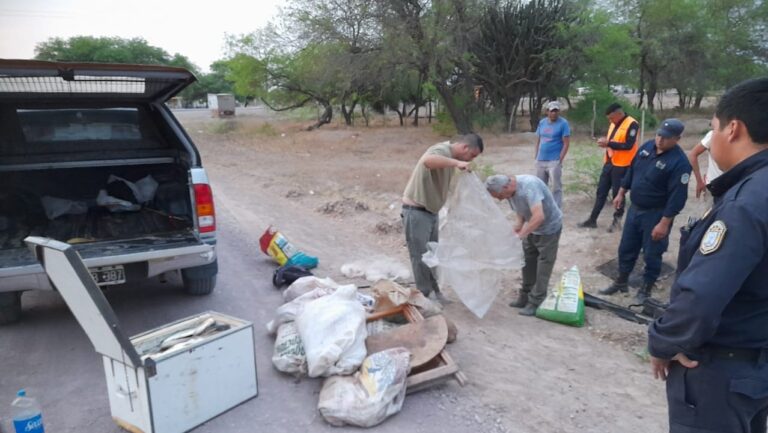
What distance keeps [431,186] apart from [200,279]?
7.18 feet

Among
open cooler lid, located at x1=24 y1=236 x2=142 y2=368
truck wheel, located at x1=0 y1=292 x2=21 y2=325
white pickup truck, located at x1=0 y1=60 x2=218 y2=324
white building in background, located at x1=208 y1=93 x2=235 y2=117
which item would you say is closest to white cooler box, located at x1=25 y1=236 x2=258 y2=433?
open cooler lid, located at x1=24 y1=236 x2=142 y2=368

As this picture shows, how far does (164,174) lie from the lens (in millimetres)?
5418

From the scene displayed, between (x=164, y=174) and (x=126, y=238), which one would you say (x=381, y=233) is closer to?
(x=164, y=174)

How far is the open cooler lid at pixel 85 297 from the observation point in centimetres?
241

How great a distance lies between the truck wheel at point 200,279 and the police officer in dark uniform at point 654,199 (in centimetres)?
383

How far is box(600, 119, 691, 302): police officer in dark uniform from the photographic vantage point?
4.70 m

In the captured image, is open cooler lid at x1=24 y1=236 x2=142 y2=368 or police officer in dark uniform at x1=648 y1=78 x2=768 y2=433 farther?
open cooler lid at x1=24 y1=236 x2=142 y2=368

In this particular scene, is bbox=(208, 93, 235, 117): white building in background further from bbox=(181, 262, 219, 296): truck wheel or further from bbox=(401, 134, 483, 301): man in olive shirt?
bbox=(401, 134, 483, 301): man in olive shirt

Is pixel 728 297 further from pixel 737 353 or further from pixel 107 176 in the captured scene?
pixel 107 176

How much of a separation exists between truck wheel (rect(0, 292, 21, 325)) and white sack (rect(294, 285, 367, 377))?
7.74ft

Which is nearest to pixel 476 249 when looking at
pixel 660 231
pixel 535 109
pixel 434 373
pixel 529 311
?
pixel 529 311

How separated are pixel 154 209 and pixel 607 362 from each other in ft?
14.4

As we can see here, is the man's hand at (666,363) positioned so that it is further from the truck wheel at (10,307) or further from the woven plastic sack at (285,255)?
the truck wheel at (10,307)

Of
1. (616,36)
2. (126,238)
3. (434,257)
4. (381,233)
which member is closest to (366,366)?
(434,257)
